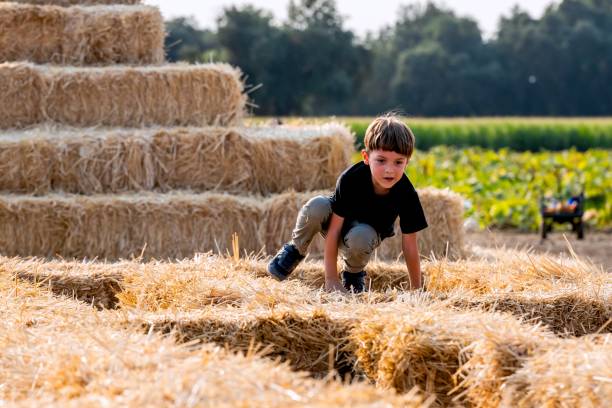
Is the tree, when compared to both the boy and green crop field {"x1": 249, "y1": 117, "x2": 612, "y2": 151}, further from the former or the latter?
the boy

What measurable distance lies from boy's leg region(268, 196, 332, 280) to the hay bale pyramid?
90.5 inches

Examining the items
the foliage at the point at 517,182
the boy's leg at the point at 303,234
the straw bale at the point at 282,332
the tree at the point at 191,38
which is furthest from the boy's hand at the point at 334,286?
the tree at the point at 191,38

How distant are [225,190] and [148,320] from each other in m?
4.40

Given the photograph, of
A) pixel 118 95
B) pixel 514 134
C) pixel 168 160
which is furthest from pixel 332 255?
pixel 514 134

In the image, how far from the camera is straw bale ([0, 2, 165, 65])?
884 centimetres

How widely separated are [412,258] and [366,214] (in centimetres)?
33

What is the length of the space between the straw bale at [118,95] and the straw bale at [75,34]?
13.2 inches

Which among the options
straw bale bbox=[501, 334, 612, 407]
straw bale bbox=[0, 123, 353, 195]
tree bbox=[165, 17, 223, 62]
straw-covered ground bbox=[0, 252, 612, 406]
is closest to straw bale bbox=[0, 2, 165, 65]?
straw bale bbox=[0, 123, 353, 195]

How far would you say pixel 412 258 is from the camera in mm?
5188

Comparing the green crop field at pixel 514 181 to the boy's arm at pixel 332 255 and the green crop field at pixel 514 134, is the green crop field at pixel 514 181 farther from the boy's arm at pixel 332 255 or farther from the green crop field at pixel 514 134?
the green crop field at pixel 514 134

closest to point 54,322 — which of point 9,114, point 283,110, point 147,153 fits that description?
point 147,153

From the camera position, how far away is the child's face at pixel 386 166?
503cm

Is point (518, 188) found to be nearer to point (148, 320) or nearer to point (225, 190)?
point (225, 190)

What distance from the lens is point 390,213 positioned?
527cm
